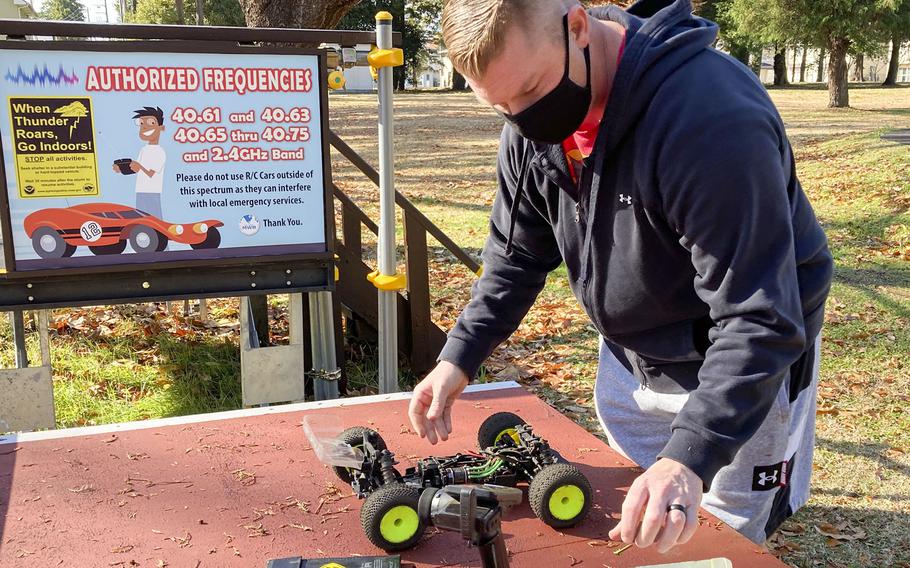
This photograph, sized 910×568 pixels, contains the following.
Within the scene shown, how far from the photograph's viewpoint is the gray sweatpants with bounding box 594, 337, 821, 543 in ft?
6.75

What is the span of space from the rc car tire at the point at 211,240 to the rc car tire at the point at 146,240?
0.52ft

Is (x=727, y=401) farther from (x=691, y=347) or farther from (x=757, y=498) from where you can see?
(x=757, y=498)

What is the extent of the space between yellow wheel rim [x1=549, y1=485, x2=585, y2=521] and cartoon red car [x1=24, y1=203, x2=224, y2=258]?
2421 millimetres

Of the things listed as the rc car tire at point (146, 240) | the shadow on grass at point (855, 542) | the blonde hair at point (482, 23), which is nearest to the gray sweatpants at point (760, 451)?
the blonde hair at point (482, 23)

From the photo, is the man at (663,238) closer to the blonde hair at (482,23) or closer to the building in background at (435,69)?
the blonde hair at (482,23)

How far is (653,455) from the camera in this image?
2445mm

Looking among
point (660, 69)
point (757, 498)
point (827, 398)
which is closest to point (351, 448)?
point (757, 498)

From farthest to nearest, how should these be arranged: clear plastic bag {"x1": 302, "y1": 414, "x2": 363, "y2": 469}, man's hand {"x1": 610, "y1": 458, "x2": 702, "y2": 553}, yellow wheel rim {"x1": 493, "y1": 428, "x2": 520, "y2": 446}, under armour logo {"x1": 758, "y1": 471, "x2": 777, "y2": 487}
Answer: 1. yellow wheel rim {"x1": 493, "y1": 428, "x2": 520, "y2": 446}
2. clear plastic bag {"x1": 302, "y1": 414, "x2": 363, "y2": 469}
3. under armour logo {"x1": 758, "y1": 471, "x2": 777, "y2": 487}
4. man's hand {"x1": 610, "y1": 458, "x2": 702, "y2": 553}

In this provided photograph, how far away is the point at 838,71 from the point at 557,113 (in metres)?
25.4

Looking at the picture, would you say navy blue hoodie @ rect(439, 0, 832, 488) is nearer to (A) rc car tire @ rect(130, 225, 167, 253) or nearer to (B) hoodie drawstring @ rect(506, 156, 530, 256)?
(B) hoodie drawstring @ rect(506, 156, 530, 256)

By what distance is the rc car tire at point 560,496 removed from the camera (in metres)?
2.10

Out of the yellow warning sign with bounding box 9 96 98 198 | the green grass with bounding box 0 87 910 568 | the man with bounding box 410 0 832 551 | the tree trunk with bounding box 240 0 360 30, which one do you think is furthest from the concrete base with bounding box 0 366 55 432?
the tree trunk with bounding box 240 0 360 30

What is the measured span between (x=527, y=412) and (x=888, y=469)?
2427 mm

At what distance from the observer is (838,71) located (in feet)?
78.2
